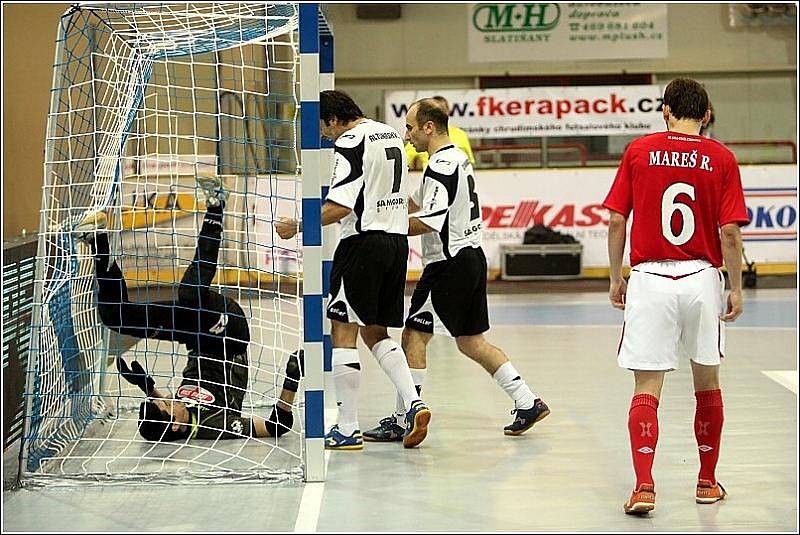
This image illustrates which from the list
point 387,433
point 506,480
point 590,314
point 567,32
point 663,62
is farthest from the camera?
point 663,62

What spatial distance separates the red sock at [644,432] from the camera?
15.2ft

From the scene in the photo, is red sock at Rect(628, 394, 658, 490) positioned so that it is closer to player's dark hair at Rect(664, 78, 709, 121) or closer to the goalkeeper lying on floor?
player's dark hair at Rect(664, 78, 709, 121)

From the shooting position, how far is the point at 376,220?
5.88 meters

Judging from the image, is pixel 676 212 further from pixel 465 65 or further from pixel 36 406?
pixel 465 65

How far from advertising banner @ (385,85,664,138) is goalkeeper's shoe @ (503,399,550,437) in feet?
34.7

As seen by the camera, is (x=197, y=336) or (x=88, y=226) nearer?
(x=88, y=226)

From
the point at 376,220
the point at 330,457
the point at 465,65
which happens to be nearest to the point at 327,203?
the point at 376,220

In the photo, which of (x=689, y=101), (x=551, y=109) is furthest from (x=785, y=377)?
(x=551, y=109)

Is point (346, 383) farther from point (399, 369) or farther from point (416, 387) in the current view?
point (416, 387)

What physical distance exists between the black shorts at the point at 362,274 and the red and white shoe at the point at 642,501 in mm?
1721

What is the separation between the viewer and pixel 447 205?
608 centimetres

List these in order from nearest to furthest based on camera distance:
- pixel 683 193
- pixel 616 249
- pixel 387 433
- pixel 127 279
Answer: pixel 683 193
pixel 616 249
pixel 387 433
pixel 127 279

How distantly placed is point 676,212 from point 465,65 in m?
14.5

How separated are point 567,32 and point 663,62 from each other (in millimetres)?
1763
